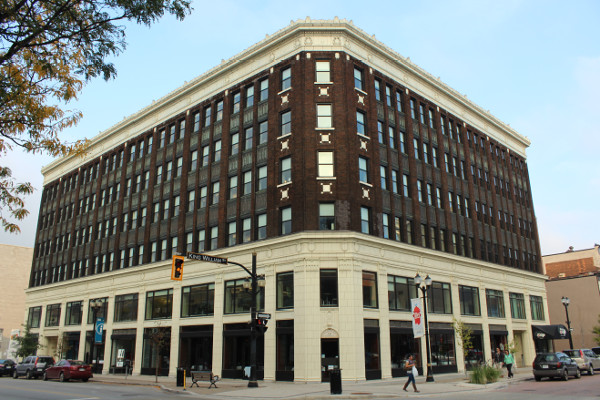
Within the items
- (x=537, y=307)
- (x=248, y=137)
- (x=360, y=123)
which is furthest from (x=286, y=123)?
(x=537, y=307)

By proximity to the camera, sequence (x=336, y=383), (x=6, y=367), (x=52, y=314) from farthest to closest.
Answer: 1. (x=52, y=314)
2. (x=6, y=367)
3. (x=336, y=383)

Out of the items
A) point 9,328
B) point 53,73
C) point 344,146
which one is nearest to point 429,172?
point 344,146

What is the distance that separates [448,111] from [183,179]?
26346 mm

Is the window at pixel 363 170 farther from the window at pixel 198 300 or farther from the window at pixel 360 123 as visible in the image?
the window at pixel 198 300

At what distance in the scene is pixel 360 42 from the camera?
1506 inches

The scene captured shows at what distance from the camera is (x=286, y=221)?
34406 millimetres

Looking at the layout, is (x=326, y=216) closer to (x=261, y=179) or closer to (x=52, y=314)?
(x=261, y=179)

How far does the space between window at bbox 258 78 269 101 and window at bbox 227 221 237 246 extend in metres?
10.4

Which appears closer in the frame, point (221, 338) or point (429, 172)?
point (221, 338)

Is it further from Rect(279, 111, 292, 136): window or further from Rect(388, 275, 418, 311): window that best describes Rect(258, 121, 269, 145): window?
Rect(388, 275, 418, 311): window

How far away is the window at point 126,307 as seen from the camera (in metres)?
45.0

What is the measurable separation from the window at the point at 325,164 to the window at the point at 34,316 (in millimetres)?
42712

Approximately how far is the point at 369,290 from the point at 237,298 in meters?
9.83

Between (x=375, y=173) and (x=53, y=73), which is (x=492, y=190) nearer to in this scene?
(x=375, y=173)
